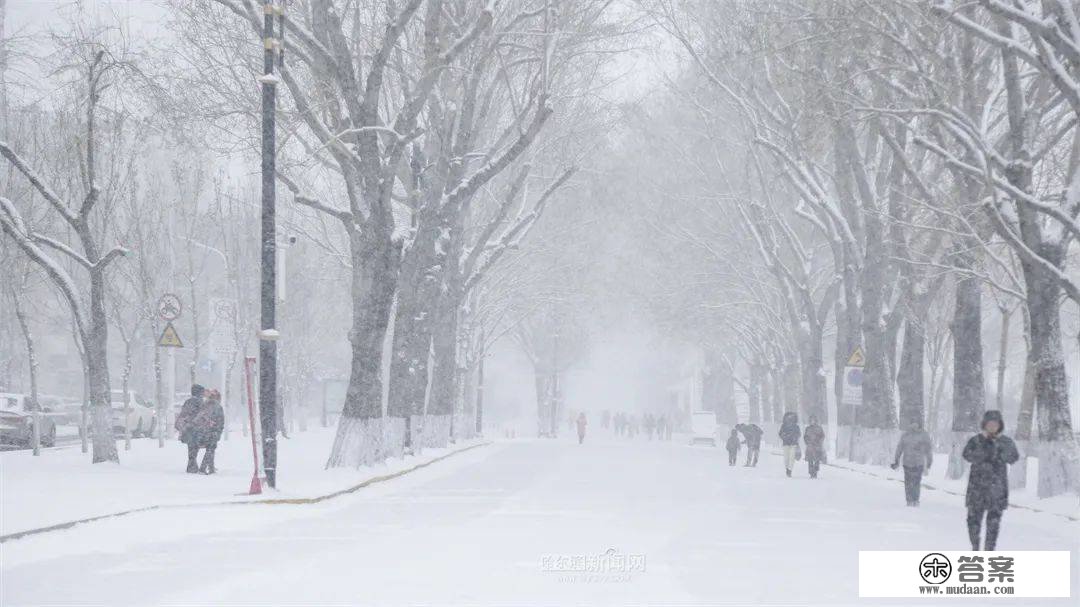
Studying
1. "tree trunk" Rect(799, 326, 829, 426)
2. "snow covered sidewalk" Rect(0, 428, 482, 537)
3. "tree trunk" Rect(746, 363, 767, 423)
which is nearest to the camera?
"snow covered sidewalk" Rect(0, 428, 482, 537)

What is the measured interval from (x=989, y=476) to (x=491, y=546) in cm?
495

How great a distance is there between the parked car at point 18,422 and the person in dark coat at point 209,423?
44.7 feet

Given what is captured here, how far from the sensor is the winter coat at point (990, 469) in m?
14.5

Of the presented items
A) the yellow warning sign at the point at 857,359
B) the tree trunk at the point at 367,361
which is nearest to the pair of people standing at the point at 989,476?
the tree trunk at the point at 367,361

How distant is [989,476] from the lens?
14.6 meters

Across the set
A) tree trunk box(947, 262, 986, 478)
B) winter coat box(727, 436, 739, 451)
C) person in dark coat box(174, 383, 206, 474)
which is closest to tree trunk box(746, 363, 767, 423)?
winter coat box(727, 436, 739, 451)

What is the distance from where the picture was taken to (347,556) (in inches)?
545

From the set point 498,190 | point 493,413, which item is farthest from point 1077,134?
point 493,413

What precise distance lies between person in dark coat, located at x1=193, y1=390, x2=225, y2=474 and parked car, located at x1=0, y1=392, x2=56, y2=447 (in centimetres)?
1363

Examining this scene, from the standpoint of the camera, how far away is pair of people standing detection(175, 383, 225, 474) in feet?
87.0

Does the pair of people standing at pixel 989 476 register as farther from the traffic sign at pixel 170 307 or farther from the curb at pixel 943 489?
the traffic sign at pixel 170 307

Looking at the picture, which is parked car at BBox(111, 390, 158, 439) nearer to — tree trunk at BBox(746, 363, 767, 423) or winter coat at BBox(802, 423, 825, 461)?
winter coat at BBox(802, 423, 825, 461)

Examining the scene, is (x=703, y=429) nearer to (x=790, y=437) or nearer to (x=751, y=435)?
(x=751, y=435)

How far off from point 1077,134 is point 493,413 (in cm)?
12160
